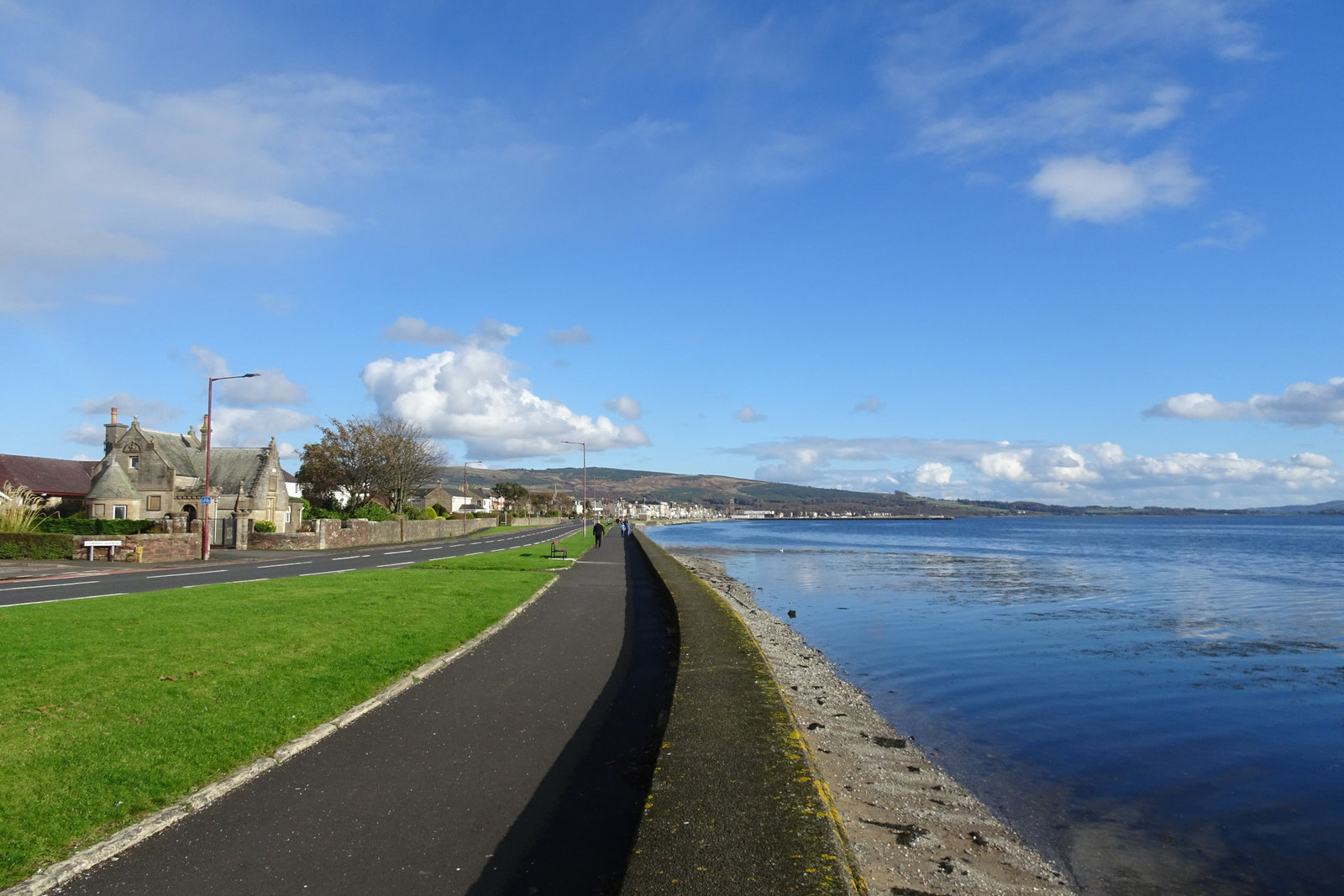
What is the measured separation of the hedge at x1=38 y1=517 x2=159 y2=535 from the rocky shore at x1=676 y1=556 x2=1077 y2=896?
38694 millimetres

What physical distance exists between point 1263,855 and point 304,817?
8.58 metres

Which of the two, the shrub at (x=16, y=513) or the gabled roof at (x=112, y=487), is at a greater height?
the gabled roof at (x=112, y=487)

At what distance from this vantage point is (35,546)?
33812 mm

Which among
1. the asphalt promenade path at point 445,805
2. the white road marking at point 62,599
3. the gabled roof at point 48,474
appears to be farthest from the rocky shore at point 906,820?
the gabled roof at point 48,474

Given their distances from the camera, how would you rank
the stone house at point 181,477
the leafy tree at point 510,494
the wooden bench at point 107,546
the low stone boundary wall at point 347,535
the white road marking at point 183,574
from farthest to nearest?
1. the leafy tree at point 510,494
2. the stone house at point 181,477
3. the low stone boundary wall at point 347,535
4. the wooden bench at point 107,546
5. the white road marking at point 183,574

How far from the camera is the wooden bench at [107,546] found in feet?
110

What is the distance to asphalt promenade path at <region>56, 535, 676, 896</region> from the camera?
5348mm

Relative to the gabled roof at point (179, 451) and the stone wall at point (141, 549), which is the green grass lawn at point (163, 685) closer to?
the stone wall at point (141, 549)

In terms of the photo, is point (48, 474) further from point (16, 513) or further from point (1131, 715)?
point (1131, 715)

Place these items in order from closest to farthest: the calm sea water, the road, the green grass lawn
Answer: the green grass lawn, the calm sea water, the road

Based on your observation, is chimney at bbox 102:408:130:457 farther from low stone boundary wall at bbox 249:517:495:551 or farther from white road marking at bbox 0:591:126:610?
white road marking at bbox 0:591:126:610

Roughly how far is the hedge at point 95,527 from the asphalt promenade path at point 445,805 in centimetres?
3663

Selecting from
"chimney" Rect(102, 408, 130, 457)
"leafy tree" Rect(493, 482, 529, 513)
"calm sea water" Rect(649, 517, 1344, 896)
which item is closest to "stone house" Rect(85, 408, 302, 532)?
"chimney" Rect(102, 408, 130, 457)

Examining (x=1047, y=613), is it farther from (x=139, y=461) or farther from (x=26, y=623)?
(x=139, y=461)
